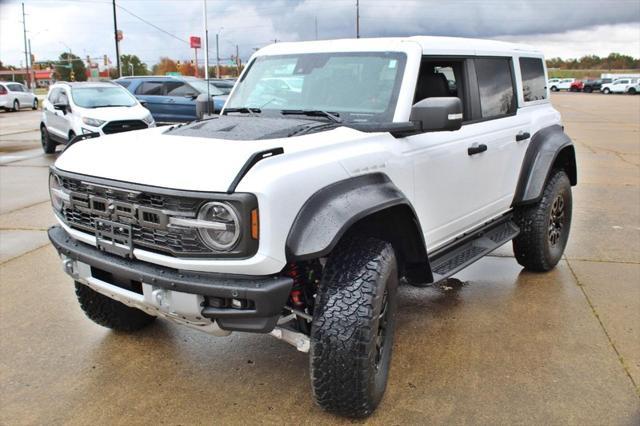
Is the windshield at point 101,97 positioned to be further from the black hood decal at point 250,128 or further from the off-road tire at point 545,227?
the off-road tire at point 545,227

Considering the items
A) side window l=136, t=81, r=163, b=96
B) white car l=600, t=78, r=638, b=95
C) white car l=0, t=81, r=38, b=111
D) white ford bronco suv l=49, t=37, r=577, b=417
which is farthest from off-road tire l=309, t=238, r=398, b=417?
white car l=600, t=78, r=638, b=95

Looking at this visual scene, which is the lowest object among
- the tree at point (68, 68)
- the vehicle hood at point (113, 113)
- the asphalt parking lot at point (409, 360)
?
the asphalt parking lot at point (409, 360)

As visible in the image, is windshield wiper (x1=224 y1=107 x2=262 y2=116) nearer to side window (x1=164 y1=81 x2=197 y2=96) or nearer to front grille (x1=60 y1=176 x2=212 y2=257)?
front grille (x1=60 y1=176 x2=212 y2=257)

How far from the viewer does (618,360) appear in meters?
3.64

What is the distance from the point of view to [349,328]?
107 inches

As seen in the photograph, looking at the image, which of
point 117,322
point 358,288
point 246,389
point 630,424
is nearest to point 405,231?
point 358,288

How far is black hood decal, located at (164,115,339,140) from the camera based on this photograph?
10.4 feet

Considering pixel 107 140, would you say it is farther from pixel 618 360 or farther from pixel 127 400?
pixel 618 360

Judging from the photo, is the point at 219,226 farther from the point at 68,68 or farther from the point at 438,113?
the point at 68,68

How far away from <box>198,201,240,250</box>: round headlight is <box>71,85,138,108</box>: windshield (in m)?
11.1

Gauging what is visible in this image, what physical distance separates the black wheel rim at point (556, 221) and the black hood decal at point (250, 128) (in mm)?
2698

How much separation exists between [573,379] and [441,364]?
74 cm

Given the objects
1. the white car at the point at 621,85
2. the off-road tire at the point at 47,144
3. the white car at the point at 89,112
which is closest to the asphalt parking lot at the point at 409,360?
the white car at the point at 89,112

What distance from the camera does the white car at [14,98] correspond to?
31.9 m
